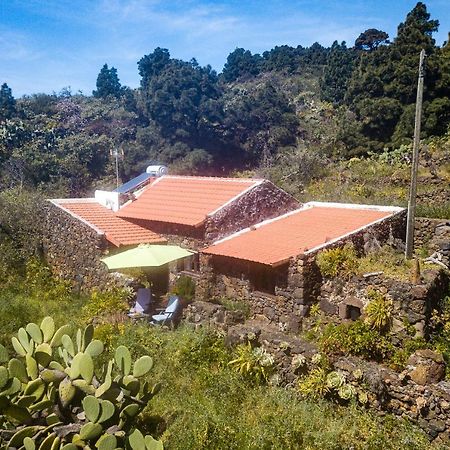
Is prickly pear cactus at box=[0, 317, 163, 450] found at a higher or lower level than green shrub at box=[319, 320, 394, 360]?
higher

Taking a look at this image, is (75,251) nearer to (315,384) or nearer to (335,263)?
(335,263)

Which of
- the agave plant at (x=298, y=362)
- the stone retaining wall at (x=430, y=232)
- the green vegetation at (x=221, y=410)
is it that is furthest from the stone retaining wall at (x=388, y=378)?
the stone retaining wall at (x=430, y=232)

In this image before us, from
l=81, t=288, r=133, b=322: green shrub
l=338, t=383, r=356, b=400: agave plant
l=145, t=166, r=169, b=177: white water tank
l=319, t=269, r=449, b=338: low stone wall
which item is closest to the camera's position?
l=338, t=383, r=356, b=400: agave plant

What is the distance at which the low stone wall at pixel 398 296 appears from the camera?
10492 mm

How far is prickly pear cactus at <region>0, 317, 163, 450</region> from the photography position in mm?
6195

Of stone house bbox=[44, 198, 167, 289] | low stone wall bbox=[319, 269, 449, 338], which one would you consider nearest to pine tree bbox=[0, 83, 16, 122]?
stone house bbox=[44, 198, 167, 289]

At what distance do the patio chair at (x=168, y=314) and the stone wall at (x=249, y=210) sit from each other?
308 centimetres

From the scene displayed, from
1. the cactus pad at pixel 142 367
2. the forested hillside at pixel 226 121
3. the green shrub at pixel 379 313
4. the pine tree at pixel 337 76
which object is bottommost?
the green shrub at pixel 379 313

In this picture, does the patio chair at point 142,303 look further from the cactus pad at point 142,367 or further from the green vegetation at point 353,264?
the cactus pad at point 142,367

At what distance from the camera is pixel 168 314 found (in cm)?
1278

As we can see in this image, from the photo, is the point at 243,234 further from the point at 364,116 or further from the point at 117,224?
the point at 364,116

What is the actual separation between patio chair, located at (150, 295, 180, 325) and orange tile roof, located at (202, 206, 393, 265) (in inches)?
80.1

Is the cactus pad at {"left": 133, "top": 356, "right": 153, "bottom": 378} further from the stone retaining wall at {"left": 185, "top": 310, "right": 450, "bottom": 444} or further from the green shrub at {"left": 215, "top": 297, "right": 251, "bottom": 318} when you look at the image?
the green shrub at {"left": 215, "top": 297, "right": 251, "bottom": 318}

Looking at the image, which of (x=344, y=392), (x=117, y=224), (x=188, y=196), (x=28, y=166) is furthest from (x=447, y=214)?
(x=28, y=166)
